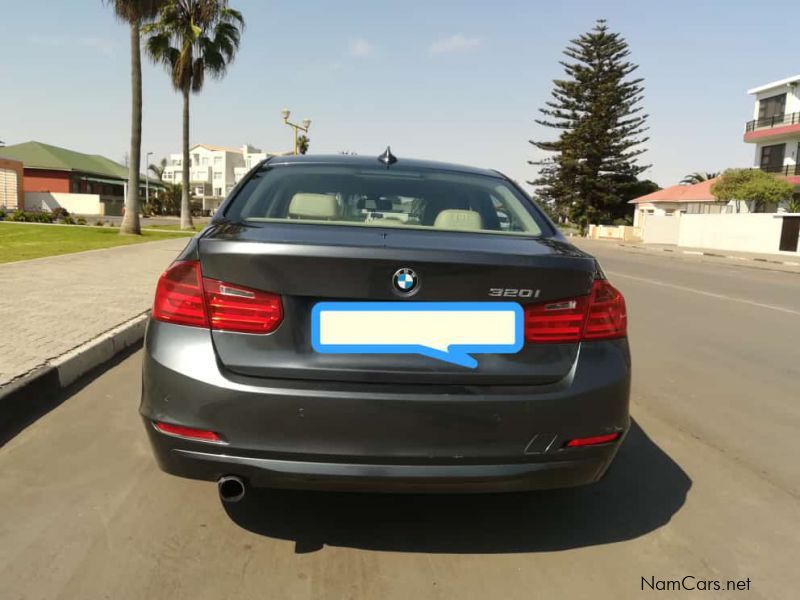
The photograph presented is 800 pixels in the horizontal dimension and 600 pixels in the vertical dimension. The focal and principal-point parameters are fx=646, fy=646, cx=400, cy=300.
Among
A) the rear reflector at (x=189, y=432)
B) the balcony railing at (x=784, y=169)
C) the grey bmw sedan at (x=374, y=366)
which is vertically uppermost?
the balcony railing at (x=784, y=169)

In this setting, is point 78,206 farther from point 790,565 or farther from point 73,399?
point 790,565

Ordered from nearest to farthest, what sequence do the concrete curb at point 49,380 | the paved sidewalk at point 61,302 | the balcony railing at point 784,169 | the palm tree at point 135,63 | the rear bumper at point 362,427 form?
the rear bumper at point 362,427, the concrete curb at point 49,380, the paved sidewalk at point 61,302, the palm tree at point 135,63, the balcony railing at point 784,169

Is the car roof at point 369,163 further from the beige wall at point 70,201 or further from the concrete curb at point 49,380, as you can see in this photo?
the beige wall at point 70,201

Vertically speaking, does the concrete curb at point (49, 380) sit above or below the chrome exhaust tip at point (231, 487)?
below

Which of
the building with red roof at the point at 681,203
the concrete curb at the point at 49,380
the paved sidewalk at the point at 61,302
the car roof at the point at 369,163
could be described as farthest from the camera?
the building with red roof at the point at 681,203

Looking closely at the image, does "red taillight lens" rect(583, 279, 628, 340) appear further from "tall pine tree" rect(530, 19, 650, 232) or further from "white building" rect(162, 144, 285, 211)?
"white building" rect(162, 144, 285, 211)

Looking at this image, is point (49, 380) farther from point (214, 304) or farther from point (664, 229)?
point (664, 229)

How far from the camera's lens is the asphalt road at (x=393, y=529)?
7.38 ft

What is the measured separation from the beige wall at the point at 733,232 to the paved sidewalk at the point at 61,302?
1198 inches

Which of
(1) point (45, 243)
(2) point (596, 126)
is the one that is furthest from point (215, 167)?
(1) point (45, 243)

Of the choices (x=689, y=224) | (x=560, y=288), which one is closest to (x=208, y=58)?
(x=689, y=224)

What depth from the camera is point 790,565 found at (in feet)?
8.07

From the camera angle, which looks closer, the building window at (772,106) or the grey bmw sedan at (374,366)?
the grey bmw sedan at (374,366)

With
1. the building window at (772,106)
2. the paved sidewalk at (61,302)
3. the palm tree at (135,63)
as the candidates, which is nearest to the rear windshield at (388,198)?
the paved sidewalk at (61,302)
